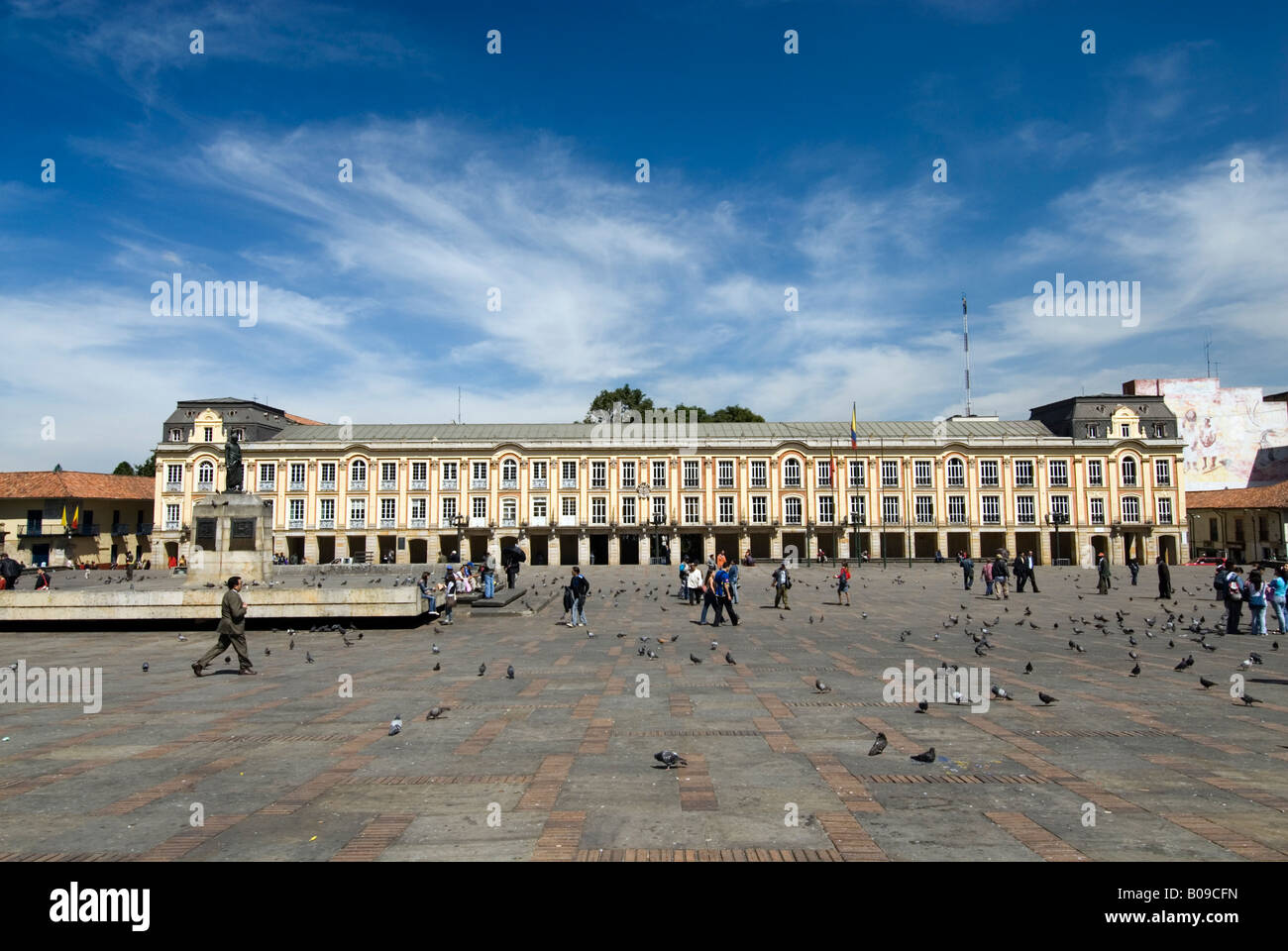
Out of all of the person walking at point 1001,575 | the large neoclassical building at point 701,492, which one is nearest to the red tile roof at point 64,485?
the large neoclassical building at point 701,492

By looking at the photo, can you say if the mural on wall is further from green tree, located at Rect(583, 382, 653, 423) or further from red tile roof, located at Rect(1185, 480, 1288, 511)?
green tree, located at Rect(583, 382, 653, 423)

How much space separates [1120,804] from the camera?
6.12 meters

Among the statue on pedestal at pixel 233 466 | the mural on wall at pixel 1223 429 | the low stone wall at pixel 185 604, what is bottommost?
the low stone wall at pixel 185 604

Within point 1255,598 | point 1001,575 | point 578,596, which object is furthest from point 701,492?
point 1255,598

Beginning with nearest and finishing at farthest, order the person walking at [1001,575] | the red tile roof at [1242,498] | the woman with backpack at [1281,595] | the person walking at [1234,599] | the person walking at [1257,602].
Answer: the person walking at [1257,602] → the person walking at [1234,599] → the woman with backpack at [1281,595] → the person walking at [1001,575] → the red tile roof at [1242,498]

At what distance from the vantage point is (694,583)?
24734 millimetres

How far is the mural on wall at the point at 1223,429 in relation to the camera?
71500 millimetres

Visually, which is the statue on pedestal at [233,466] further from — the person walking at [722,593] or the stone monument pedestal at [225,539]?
the person walking at [722,593]

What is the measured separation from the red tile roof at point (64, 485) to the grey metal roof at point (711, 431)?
13564mm

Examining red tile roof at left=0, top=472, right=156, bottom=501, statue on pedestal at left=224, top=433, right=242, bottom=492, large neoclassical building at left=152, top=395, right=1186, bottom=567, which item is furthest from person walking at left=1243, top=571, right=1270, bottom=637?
red tile roof at left=0, top=472, right=156, bottom=501

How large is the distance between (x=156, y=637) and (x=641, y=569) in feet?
121

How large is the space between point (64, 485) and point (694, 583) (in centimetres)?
6072

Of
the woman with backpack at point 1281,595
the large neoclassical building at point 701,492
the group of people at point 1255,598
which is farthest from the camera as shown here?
the large neoclassical building at point 701,492
